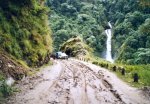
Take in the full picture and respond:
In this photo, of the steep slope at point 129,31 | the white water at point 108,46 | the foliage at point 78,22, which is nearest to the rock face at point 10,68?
the steep slope at point 129,31

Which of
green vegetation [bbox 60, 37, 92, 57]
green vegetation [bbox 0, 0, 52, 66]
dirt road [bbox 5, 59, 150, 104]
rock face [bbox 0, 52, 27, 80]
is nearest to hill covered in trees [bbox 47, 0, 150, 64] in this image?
green vegetation [bbox 60, 37, 92, 57]

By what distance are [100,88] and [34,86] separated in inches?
136

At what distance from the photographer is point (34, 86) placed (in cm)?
1595

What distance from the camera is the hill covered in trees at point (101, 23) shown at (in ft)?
223

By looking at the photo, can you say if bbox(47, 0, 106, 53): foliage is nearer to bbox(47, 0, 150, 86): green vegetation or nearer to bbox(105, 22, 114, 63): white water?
bbox(47, 0, 150, 86): green vegetation

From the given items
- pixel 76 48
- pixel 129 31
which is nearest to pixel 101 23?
pixel 129 31

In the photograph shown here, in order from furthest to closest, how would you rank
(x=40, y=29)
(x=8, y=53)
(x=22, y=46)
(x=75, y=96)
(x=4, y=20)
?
(x=40, y=29) < (x=22, y=46) < (x=4, y=20) < (x=8, y=53) < (x=75, y=96)

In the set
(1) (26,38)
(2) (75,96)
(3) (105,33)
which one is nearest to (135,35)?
(3) (105,33)

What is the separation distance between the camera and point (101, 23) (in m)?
105

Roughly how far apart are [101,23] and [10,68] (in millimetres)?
89432

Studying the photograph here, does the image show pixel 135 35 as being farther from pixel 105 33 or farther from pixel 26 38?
pixel 26 38

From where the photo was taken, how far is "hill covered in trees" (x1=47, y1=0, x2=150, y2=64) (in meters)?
68.0

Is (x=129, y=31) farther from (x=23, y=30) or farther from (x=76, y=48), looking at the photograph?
(x=23, y=30)

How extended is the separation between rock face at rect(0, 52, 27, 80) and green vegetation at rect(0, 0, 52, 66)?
128 centimetres
